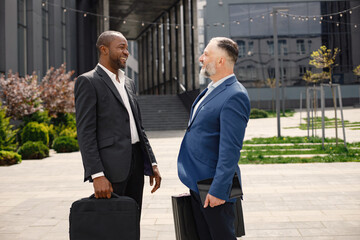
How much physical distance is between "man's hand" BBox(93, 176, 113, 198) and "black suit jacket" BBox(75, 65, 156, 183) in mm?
91

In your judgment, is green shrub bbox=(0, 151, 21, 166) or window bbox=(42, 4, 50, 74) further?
window bbox=(42, 4, 50, 74)

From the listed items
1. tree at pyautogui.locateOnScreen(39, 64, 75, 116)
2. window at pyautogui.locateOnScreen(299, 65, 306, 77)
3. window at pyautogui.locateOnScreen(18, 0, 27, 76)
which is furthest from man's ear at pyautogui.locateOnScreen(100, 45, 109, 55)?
window at pyautogui.locateOnScreen(299, 65, 306, 77)

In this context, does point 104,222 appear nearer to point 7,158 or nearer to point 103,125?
point 103,125

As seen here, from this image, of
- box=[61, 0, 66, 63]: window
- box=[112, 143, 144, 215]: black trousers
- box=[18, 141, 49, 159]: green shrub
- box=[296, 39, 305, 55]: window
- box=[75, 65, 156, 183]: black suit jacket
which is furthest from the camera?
box=[296, 39, 305, 55]: window

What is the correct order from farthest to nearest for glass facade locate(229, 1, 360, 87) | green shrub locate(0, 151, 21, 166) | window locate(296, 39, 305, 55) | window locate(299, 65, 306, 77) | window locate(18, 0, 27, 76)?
window locate(299, 65, 306, 77) → window locate(296, 39, 305, 55) → glass facade locate(229, 1, 360, 87) → window locate(18, 0, 27, 76) → green shrub locate(0, 151, 21, 166)

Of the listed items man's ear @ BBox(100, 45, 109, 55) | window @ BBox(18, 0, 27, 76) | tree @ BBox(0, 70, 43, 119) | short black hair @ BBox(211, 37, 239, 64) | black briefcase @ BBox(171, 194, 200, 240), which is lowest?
black briefcase @ BBox(171, 194, 200, 240)

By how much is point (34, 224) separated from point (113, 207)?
10.1ft

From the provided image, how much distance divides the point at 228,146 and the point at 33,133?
1341 centimetres

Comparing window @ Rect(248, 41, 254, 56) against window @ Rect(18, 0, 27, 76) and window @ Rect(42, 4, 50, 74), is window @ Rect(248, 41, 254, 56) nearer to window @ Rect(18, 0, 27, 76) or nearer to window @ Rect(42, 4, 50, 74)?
window @ Rect(42, 4, 50, 74)

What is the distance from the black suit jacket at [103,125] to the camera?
2.87 metres

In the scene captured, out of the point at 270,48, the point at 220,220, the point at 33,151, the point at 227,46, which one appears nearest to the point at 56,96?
the point at 33,151

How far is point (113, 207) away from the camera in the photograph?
2.62 meters

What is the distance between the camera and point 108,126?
2986 mm

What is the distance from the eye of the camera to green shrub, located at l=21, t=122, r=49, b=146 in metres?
14.6
